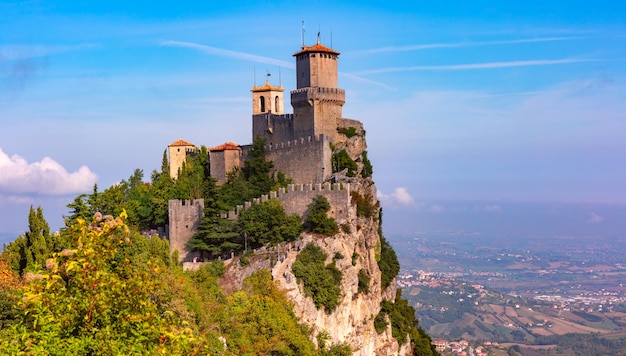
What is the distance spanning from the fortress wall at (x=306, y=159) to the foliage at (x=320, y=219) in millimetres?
3141

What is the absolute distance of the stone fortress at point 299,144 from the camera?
4875 centimetres

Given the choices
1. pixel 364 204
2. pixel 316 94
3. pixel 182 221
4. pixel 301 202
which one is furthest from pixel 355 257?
pixel 316 94

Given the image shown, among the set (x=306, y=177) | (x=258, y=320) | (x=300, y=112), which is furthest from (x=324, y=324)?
(x=300, y=112)

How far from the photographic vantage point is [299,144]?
52.2m

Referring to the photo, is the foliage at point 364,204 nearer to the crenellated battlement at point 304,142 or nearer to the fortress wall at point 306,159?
the fortress wall at point 306,159

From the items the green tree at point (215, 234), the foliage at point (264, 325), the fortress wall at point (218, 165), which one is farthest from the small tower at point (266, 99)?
the foliage at point (264, 325)

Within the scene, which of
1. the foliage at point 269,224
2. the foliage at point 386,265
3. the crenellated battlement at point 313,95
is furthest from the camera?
the foliage at point 386,265

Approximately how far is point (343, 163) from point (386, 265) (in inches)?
335

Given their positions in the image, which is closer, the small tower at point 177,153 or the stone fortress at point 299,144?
the stone fortress at point 299,144

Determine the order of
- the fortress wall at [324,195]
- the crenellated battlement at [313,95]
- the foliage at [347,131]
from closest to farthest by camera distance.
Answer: the fortress wall at [324,195], the crenellated battlement at [313,95], the foliage at [347,131]

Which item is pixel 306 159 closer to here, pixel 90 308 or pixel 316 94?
pixel 316 94

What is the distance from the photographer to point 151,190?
56.6 m

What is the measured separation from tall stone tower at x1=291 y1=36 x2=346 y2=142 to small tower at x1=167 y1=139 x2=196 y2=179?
914cm

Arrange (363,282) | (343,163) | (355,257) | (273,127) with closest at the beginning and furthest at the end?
(355,257) < (363,282) < (343,163) < (273,127)
